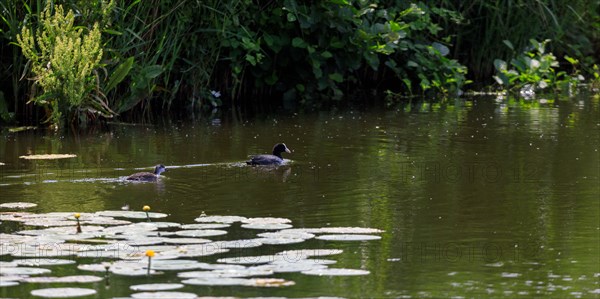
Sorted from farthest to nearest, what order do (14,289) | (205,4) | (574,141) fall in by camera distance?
(205,4) → (574,141) → (14,289)

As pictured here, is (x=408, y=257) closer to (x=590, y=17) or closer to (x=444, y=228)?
(x=444, y=228)

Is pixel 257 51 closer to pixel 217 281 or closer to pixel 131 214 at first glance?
pixel 131 214

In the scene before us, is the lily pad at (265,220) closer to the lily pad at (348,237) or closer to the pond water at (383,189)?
the pond water at (383,189)

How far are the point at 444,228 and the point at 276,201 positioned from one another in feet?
5.27

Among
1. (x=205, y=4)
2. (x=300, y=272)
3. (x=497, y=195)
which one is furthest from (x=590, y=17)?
(x=300, y=272)

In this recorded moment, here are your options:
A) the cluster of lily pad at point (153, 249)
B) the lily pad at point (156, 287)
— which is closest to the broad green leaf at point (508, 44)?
the cluster of lily pad at point (153, 249)

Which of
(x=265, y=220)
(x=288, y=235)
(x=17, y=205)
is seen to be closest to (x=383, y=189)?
(x=265, y=220)

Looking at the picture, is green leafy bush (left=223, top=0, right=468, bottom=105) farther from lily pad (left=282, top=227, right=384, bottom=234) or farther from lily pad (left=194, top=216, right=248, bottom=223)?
lily pad (left=282, top=227, right=384, bottom=234)

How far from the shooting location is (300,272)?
6875 millimetres

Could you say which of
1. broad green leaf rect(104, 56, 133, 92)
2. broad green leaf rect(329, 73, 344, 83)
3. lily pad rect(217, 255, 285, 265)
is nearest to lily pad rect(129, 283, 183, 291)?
lily pad rect(217, 255, 285, 265)

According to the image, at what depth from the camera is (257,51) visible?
1705 centimetres

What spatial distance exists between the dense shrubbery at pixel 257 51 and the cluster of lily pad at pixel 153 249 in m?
5.59

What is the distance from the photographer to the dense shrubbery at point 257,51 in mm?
13945

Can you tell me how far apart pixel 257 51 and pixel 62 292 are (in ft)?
36.0
